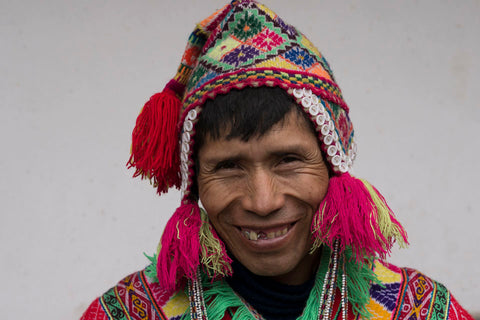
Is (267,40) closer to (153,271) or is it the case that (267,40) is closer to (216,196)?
(216,196)

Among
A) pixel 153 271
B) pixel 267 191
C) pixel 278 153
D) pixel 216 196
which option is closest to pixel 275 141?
pixel 278 153

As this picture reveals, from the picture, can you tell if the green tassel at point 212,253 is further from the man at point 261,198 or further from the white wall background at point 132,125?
the white wall background at point 132,125

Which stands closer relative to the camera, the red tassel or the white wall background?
the red tassel

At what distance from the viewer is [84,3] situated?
355 centimetres

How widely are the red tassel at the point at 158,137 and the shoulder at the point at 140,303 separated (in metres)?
0.38

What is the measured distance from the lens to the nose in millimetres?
1956

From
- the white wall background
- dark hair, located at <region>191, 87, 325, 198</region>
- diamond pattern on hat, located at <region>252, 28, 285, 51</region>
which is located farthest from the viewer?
the white wall background

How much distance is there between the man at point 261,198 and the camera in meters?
1.99

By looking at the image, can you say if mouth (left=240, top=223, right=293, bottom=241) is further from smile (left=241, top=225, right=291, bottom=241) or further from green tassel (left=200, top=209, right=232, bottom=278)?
green tassel (left=200, top=209, right=232, bottom=278)

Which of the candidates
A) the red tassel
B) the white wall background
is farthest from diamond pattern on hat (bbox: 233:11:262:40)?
the white wall background

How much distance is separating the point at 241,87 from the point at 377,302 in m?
0.84

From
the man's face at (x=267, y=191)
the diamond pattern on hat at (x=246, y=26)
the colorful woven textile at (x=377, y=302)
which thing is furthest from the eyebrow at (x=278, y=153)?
the colorful woven textile at (x=377, y=302)

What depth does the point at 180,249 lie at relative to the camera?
2.09m

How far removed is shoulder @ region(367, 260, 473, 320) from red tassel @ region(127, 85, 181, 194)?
0.78 meters
